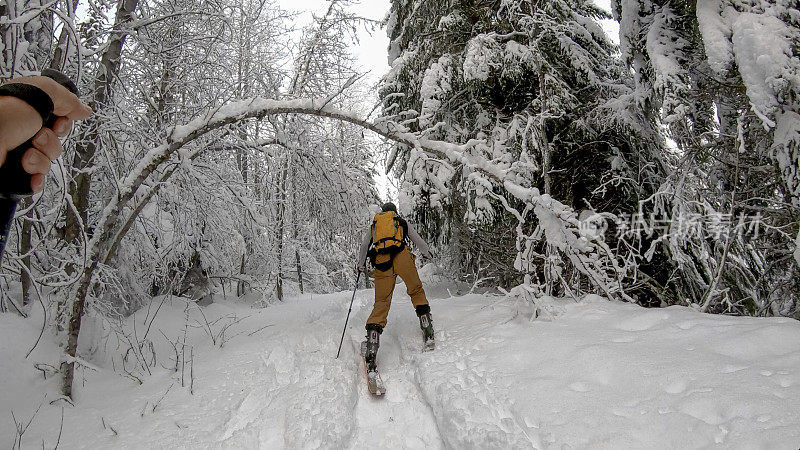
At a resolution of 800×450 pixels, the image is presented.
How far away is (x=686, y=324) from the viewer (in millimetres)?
3273

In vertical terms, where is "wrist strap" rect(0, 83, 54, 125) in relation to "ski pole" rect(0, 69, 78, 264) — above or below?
above

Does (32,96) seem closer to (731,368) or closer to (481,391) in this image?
(481,391)

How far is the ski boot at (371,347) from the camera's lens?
436 centimetres

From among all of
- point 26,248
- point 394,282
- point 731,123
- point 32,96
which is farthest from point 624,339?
point 26,248

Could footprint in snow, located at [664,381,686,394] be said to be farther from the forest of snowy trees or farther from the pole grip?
the pole grip

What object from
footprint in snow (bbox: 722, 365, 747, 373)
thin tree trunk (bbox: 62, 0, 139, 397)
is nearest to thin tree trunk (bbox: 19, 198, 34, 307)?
thin tree trunk (bbox: 62, 0, 139, 397)

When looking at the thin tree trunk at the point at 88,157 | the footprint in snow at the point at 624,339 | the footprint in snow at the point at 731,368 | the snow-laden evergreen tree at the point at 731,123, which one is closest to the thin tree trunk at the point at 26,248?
the thin tree trunk at the point at 88,157

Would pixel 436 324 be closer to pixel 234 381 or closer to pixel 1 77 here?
pixel 234 381

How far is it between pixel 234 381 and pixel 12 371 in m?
1.88

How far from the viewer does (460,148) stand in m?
4.43

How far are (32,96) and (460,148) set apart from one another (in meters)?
3.78

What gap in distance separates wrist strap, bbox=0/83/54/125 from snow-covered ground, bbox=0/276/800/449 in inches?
103

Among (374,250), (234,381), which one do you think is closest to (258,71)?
(374,250)

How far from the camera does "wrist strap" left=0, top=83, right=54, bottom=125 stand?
98 cm
